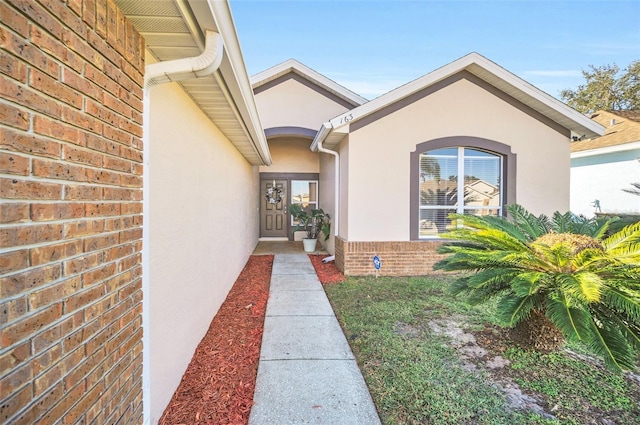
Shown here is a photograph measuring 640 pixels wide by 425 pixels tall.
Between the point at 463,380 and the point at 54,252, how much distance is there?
3458 mm

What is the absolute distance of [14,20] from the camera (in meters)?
1.09

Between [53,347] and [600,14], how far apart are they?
21685 mm

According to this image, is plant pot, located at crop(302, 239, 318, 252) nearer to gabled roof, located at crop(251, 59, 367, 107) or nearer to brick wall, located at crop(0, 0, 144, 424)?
gabled roof, located at crop(251, 59, 367, 107)

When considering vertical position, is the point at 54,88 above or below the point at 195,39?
below

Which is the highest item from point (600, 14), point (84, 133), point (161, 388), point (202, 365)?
point (600, 14)

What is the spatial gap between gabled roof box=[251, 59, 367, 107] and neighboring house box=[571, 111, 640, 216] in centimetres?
989

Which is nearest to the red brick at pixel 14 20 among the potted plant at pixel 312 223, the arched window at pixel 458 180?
the arched window at pixel 458 180

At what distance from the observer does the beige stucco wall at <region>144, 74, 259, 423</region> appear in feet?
8.11

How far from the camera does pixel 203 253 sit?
13.7 ft

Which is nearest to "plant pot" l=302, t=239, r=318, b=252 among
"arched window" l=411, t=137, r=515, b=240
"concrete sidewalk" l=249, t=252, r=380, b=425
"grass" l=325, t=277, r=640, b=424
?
"arched window" l=411, t=137, r=515, b=240

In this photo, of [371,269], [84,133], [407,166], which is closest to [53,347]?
[84,133]

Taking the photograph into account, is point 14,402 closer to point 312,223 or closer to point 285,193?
point 312,223

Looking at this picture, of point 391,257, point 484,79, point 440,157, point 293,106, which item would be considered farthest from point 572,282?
point 293,106

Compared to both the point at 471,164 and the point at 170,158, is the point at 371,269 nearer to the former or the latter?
the point at 471,164
